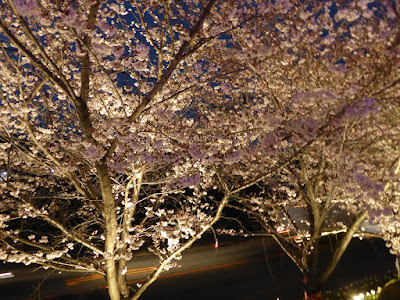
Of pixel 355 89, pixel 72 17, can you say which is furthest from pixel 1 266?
pixel 355 89

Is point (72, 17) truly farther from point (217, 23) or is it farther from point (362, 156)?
point (362, 156)

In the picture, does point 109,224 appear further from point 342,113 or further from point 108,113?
point 342,113

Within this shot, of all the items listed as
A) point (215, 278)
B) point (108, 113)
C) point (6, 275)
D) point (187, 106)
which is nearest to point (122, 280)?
point (108, 113)

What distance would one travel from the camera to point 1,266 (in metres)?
15.7

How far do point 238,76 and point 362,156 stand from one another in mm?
3659

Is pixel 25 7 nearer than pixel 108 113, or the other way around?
pixel 25 7

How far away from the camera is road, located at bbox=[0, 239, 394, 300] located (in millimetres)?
11570

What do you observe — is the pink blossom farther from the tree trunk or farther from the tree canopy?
the tree trunk

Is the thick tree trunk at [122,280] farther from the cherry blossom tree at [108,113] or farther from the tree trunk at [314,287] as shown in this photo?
the tree trunk at [314,287]

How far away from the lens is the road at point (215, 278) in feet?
38.0

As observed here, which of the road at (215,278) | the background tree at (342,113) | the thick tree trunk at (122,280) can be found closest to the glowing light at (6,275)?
the road at (215,278)

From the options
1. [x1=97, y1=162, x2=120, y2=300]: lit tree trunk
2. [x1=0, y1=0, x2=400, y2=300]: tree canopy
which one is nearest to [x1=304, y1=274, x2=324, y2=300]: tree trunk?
[x1=0, y1=0, x2=400, y2=300]: tree canopy

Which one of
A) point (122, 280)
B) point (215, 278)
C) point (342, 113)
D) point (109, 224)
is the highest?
point (342, 113)

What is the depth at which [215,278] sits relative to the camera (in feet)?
43.2
